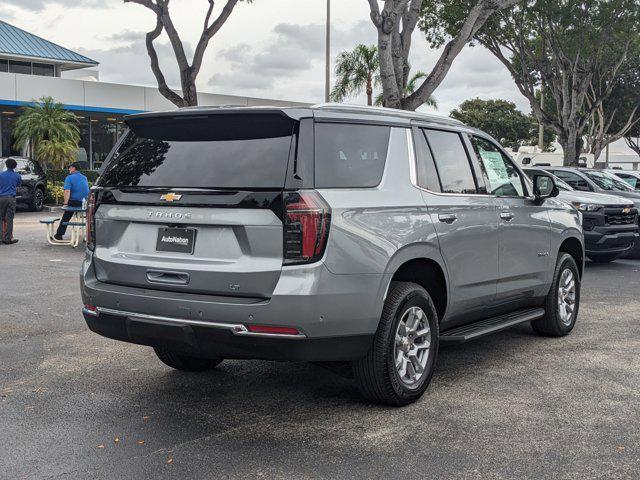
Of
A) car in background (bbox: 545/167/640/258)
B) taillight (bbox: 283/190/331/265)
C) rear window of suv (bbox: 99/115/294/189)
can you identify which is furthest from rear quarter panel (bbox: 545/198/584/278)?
car in background (bbox: 545/167/640/258)

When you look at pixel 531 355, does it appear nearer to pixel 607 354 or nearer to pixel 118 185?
pixel 607 354

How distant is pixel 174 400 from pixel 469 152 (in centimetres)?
300

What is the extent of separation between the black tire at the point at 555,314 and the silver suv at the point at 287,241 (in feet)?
5.67

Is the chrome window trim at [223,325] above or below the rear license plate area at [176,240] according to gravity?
below

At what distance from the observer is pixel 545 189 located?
7191 mm

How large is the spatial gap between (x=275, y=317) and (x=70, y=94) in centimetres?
3164

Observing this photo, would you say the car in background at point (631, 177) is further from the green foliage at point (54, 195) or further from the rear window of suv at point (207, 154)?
the green foliage at point (54, 195)

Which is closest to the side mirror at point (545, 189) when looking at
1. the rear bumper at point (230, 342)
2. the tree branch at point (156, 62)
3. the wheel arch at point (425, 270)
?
the wheel arch at point (425, 270)

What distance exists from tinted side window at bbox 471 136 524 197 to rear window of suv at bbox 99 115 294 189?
7.66ft

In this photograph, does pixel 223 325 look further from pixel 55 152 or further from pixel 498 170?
pixel 55 152

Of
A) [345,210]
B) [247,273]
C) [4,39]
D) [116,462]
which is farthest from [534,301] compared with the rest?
[4,39]

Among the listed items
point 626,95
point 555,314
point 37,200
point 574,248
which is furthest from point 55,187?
point 626,95

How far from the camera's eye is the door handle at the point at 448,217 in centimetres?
547

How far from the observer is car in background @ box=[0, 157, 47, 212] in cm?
2426
